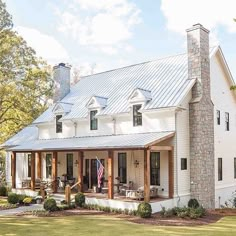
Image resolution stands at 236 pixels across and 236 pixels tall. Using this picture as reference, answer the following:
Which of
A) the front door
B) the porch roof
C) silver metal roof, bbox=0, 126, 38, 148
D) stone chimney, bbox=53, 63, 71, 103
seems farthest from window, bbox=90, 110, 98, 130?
silver metal roof, bbox=0, 126, 38, 148

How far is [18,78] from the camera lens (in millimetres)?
30922

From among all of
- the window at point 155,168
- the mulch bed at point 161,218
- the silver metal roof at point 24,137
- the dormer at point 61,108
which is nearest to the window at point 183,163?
the window at point 155,168

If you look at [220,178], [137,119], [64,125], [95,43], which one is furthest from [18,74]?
[220,178]

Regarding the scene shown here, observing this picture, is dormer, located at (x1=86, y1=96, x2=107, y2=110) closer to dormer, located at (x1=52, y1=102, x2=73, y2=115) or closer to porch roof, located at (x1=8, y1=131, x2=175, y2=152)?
porch roof, located at (x1=8, y1=131, x2=175, y2=152)

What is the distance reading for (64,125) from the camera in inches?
1051

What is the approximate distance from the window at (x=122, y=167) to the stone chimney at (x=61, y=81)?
9.63 metres

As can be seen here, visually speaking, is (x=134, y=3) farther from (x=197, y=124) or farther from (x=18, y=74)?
(x=18, y=74)

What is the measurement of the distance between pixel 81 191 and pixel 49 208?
A: 9.81 feet

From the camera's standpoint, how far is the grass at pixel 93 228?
14117 millimetres

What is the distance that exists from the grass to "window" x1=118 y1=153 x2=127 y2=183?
5085mm

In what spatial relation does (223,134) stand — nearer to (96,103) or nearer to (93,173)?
(96,103)

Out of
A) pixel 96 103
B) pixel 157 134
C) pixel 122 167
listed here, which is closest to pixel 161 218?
pixel 157 134

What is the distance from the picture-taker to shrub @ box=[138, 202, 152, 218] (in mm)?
17203

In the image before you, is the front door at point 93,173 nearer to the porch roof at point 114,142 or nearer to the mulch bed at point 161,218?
the porch roof at point 114,142
